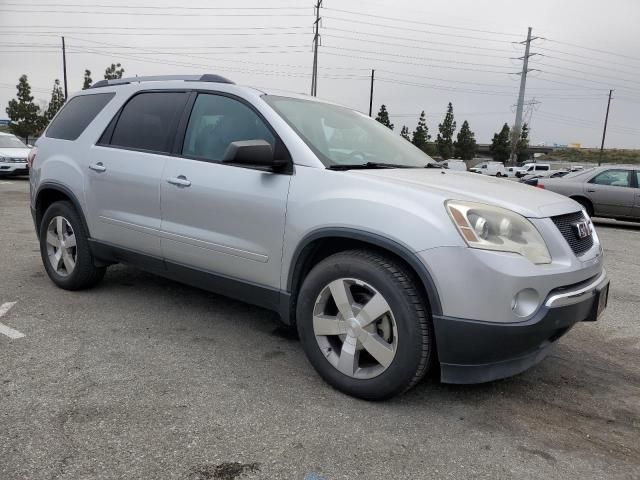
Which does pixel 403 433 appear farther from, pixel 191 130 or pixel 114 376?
pixel 191 130

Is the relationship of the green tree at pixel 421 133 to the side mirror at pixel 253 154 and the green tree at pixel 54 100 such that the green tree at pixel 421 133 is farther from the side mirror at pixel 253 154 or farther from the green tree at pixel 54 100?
the side mirror at pixel 253 154

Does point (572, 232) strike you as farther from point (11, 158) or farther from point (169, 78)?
point (11, 158)

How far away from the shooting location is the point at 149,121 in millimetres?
4039

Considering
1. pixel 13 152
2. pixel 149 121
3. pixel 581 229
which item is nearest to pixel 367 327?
pixel 581 229

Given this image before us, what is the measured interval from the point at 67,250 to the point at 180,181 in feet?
5.48

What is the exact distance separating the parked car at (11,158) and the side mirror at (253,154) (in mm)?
15610

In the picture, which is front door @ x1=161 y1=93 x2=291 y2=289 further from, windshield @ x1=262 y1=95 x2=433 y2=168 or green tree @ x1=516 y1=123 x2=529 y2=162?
green tree @ x1=516 y1=123 x2=529 y2=162

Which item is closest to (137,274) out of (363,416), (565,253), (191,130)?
(191,130)

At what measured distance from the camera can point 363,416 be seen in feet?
8.96

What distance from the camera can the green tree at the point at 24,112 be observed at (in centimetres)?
4419

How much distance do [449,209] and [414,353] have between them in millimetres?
734

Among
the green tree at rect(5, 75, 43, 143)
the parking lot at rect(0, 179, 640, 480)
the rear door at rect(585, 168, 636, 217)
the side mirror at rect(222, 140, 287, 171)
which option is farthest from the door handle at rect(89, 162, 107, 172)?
the green tree at rect(5, 75, 43, 143)

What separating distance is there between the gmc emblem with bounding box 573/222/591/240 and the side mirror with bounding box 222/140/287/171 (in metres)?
1.69

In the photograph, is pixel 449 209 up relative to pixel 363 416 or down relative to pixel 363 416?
up
